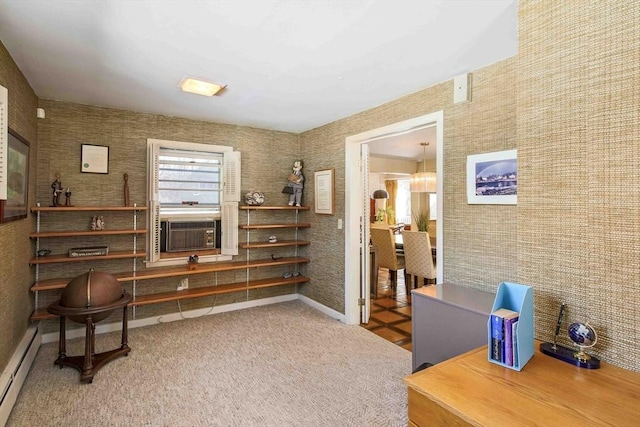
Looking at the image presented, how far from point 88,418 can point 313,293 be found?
270cm

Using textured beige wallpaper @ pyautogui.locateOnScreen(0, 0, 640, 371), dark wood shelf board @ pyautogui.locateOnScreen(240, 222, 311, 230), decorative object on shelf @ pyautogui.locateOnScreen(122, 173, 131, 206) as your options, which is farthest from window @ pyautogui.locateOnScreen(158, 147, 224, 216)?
textured beige wallpaper @ pyautogui.locateOnScreen(0, 0, 640, 371)

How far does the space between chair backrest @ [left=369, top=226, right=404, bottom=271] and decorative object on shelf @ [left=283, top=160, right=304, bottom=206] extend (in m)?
1.31

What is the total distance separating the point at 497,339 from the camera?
46.9 inches

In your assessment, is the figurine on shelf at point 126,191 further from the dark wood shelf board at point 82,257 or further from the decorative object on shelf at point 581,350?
the decorative object on shelf at point 581,350

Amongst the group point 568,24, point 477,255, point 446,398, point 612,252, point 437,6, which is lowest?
point 446,398

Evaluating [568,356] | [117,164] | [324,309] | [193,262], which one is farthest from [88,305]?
[568,356]

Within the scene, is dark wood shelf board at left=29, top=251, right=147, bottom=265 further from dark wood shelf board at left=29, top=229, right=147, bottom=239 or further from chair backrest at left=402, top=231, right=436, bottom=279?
chair backrest at left=402, top=231, right=436, bottom=279

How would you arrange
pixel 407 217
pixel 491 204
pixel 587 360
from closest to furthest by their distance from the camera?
1. pixel 587 360
2. pixel 491 204
3. pixel 407 217

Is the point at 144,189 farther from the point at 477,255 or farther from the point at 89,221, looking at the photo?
the point at 477,255

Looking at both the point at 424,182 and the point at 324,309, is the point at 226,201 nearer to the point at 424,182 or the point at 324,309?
the point at 324,309

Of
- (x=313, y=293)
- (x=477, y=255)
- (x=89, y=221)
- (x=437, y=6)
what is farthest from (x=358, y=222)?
(x=89, y=221)

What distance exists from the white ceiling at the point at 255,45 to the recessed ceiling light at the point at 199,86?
74 mm

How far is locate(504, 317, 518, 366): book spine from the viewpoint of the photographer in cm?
115

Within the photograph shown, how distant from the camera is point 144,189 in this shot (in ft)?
12.1
